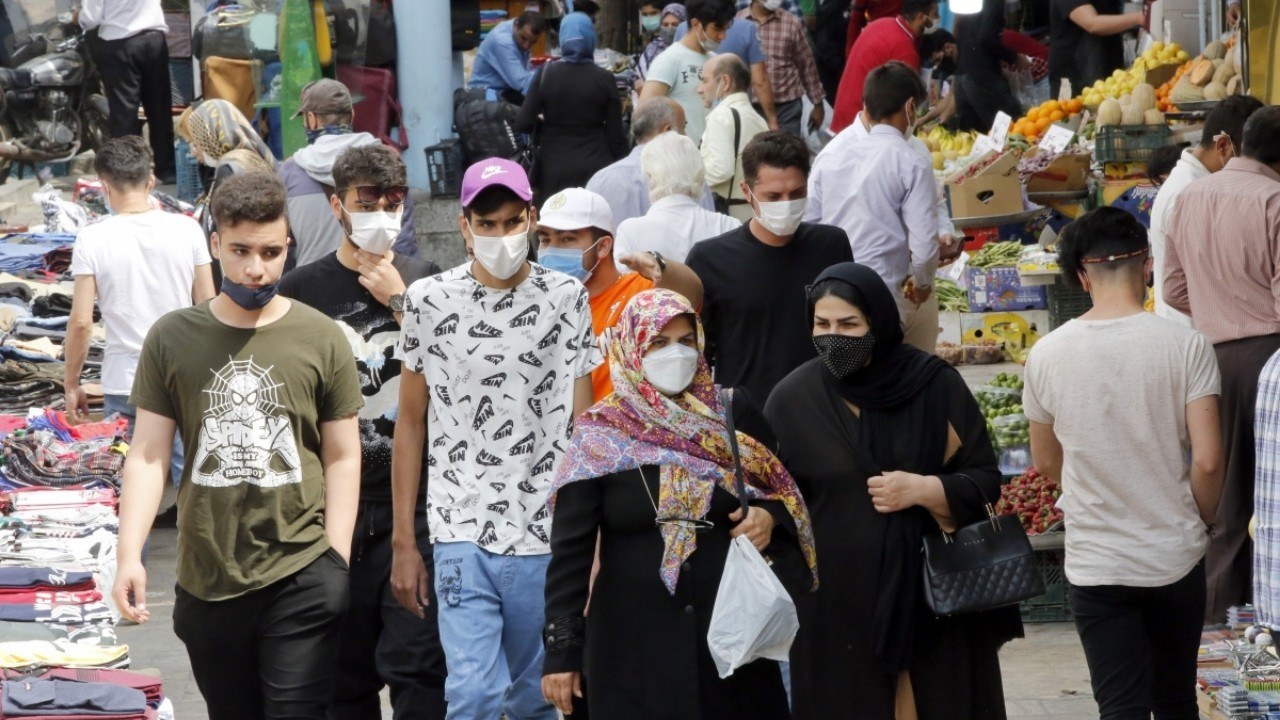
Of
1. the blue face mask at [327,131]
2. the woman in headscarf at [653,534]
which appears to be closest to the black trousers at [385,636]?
the woman in headscarf at [653,534]

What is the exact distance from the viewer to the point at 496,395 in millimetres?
4812

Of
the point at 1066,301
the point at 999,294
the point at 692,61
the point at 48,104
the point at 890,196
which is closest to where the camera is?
the point at 890,196

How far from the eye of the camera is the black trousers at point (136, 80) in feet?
46.4

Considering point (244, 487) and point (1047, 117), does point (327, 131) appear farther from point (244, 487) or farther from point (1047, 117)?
point (1047, 117)

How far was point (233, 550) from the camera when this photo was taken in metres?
4.55

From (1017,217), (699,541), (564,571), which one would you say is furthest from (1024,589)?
(1017,217)

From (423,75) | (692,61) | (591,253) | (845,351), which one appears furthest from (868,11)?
(845,351)

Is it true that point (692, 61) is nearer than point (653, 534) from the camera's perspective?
No

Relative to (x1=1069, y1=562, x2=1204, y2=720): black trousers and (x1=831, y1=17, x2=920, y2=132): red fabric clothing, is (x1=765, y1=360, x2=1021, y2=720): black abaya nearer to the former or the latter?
(x1=1069, y1=562, x2=1204, y2=720): black trousers

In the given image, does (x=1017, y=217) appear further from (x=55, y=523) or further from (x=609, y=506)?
(x=609, y=506)

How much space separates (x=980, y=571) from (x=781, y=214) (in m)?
1.94

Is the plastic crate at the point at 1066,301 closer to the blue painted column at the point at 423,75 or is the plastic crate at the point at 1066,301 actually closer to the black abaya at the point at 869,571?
the black abaya at the point at 869,571

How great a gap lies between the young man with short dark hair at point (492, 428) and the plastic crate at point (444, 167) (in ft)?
30.2

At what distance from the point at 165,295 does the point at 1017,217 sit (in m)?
5.71
